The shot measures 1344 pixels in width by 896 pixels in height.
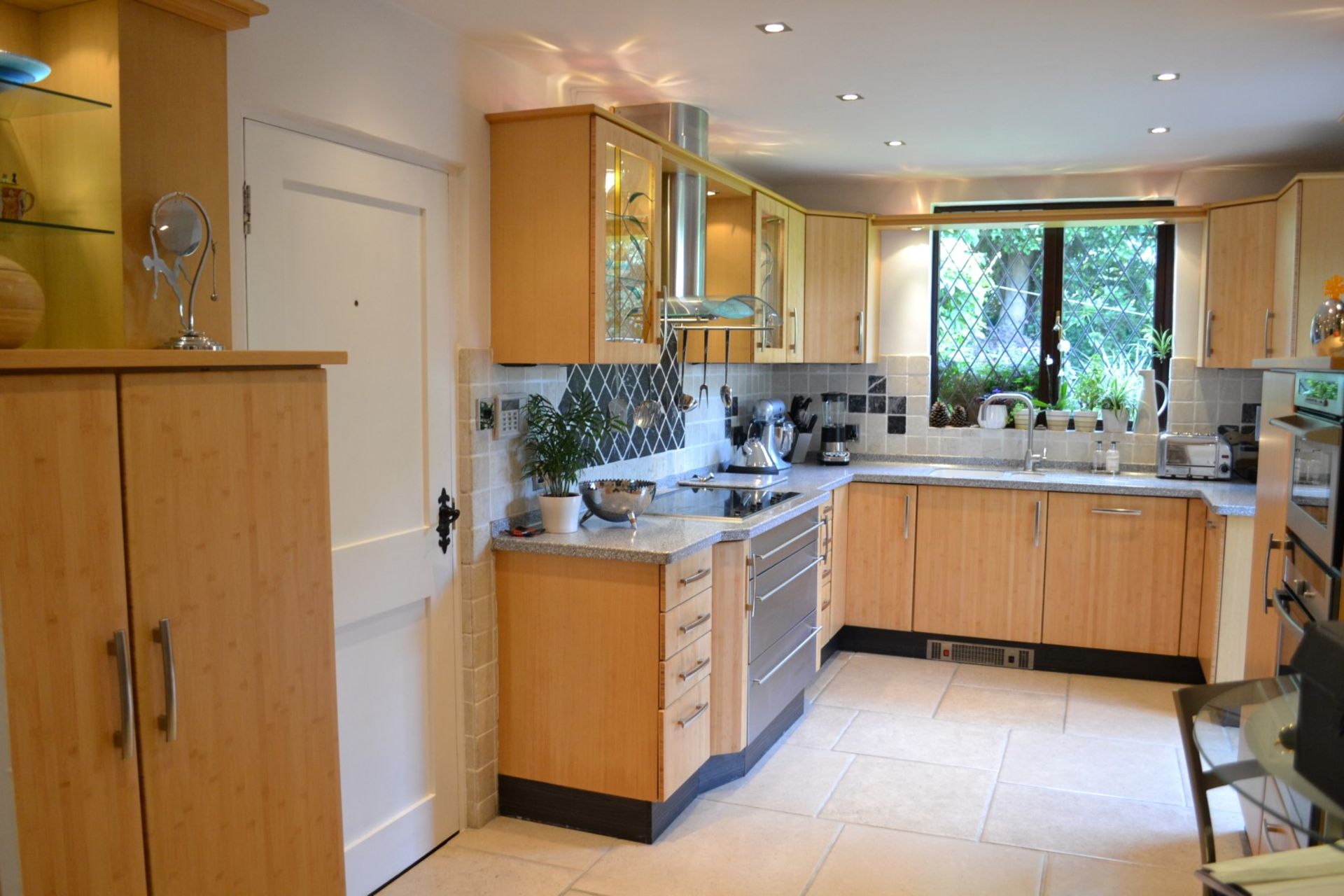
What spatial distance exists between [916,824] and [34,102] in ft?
9.96

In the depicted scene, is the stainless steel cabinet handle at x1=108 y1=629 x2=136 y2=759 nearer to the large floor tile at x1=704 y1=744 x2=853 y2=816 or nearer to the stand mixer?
the large floor tile at x1=704 y1=744 x2=853 y2=816

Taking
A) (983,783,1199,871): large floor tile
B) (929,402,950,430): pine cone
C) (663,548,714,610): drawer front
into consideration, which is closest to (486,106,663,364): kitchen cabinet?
(663,548,714,610): drawer front

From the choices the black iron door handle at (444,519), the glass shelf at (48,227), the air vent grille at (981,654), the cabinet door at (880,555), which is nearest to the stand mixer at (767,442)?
the cabinet door at (880,555)

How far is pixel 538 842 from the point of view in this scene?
3156 mm

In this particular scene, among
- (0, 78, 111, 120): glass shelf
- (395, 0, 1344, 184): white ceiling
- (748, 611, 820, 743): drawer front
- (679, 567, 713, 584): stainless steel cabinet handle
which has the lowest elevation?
(748, 611, 820, 743): drawer front

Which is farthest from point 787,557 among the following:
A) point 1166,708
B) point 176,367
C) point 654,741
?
point 176,367

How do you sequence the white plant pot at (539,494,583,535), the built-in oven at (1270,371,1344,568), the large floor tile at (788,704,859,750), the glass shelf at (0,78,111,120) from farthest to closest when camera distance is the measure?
1. the large floor tile at (788,704,859,750)
2. the white plant pot at (539,494,583,535)
3. the built-in oven at (1270,371,1344,568)
4. the glass shelf at (0,78,111,120)

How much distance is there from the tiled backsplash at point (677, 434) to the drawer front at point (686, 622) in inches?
22.9

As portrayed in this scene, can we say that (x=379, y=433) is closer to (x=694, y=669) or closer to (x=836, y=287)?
(x=694, y=669)

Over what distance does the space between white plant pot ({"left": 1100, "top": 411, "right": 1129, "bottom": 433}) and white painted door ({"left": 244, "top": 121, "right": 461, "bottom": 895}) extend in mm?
3666

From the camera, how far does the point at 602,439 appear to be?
3.92 m

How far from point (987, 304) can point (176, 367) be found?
15.6 feet

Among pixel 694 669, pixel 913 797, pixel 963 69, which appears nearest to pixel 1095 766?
pixel 913 797

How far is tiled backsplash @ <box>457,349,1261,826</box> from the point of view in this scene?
3.18m
